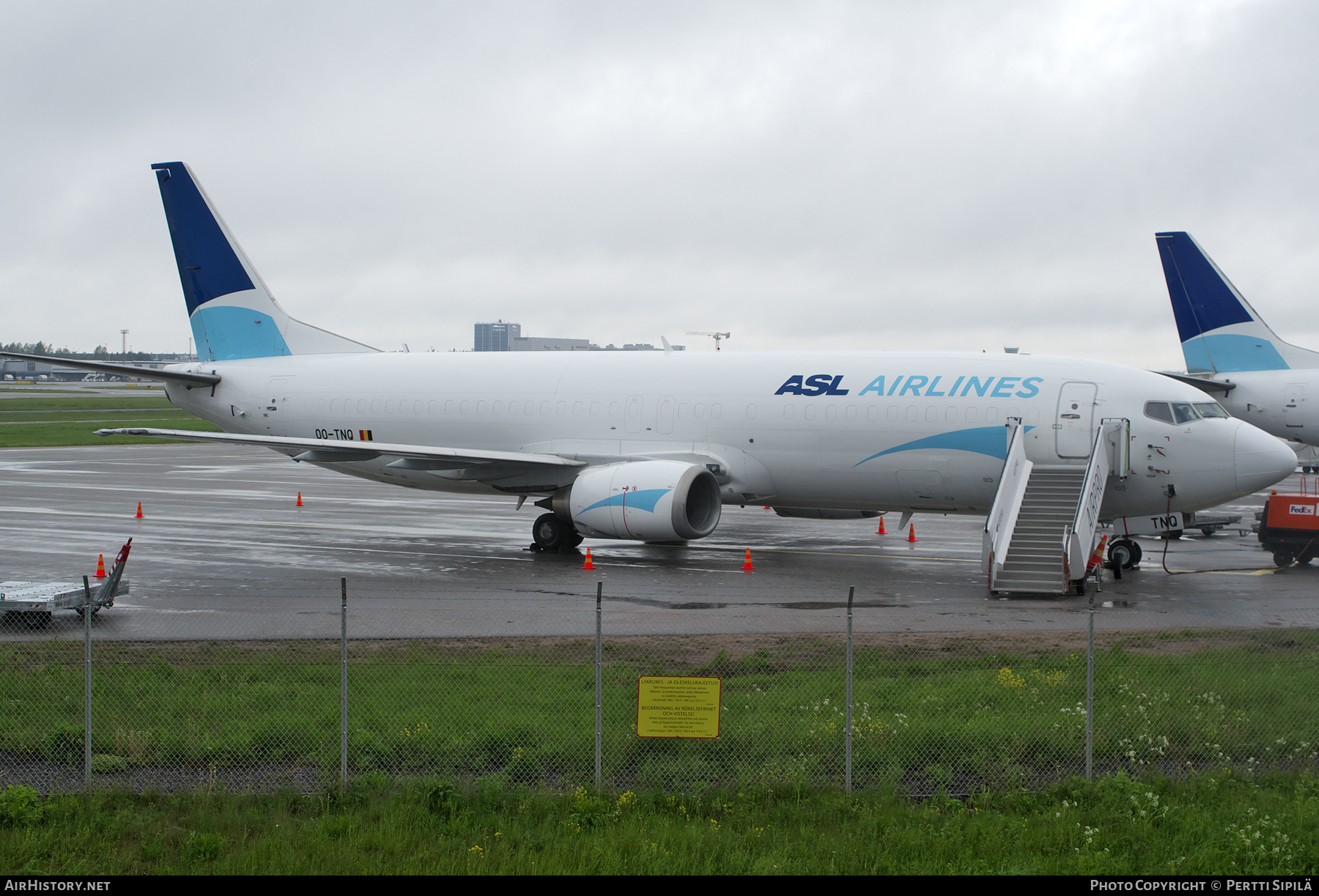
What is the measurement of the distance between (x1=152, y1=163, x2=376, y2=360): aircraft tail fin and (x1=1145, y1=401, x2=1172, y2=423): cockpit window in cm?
1920

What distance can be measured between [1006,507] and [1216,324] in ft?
73.0

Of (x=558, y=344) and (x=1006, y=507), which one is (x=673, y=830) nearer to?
(x=1006, y=507)

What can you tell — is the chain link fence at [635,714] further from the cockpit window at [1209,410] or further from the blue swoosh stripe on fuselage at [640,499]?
the cockpit window at [1209,410]

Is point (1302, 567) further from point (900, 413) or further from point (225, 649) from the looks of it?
point (225, 649)

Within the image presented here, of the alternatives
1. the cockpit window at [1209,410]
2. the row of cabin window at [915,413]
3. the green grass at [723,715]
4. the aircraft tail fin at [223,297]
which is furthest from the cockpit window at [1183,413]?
the aircraft tail fin at [223,297]

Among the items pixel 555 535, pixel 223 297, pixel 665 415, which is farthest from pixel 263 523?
pixel 665 415

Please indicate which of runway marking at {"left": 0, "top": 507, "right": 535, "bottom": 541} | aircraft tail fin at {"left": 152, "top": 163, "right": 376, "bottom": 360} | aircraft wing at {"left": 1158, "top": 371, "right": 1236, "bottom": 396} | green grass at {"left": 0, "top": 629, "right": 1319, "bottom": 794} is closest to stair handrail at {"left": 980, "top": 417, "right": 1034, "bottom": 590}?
green grass at {"left": 0, "top": 629, "right": 1319, "bottom": 794}

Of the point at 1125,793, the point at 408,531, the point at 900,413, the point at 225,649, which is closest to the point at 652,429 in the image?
the point at 900,413

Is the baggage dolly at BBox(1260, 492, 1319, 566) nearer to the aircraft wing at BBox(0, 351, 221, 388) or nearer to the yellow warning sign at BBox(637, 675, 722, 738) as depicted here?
the yellow warning sign at BBox(637, 675, 722, 738)

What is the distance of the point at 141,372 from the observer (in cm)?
2578

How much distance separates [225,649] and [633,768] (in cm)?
687

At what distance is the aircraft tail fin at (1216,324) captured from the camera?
36031mm

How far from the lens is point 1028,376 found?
20.8 metres

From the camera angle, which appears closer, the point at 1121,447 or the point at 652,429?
the point at 1121,447
